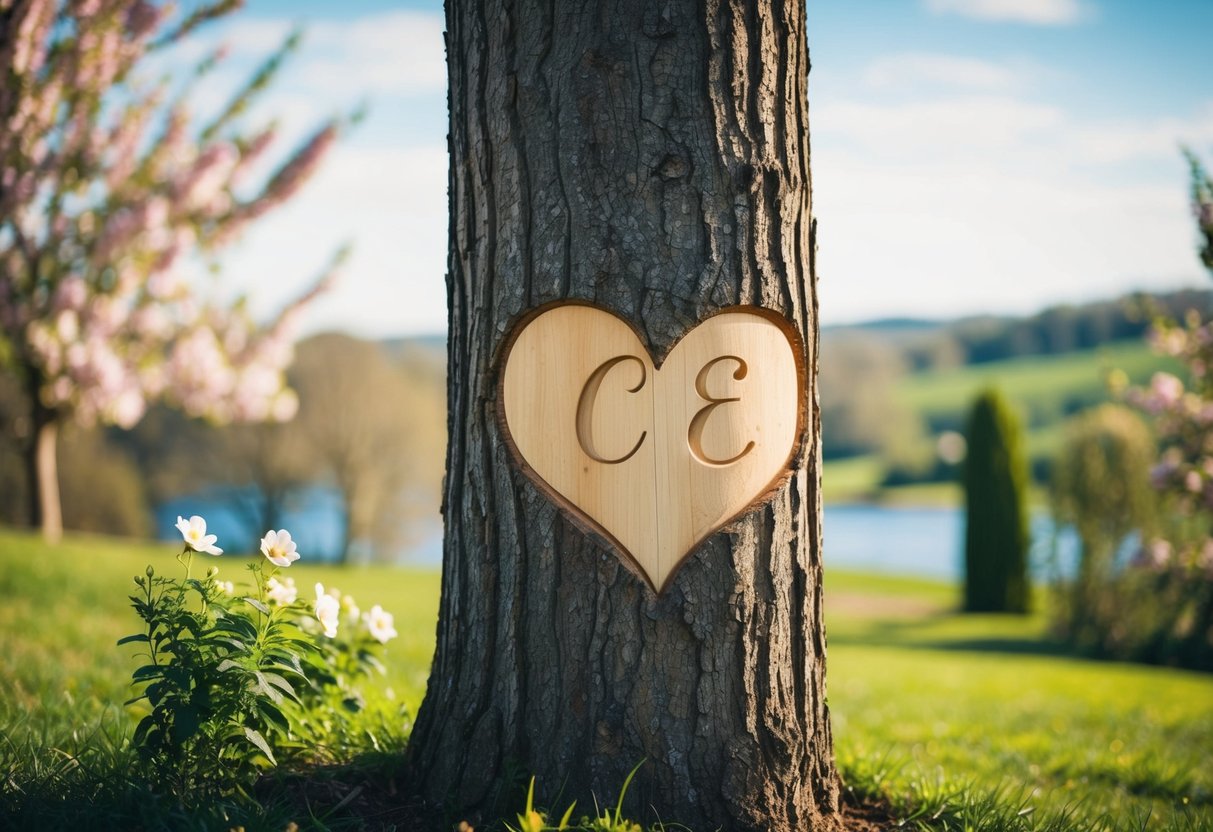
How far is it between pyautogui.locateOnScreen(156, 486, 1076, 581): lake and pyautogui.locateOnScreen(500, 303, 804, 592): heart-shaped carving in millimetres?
581

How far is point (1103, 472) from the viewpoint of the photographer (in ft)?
46.4

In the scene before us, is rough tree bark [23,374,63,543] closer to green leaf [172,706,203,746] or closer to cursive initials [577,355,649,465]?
green leaf [172,706,203,746]

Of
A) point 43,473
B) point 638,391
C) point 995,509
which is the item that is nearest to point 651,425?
point 638,391

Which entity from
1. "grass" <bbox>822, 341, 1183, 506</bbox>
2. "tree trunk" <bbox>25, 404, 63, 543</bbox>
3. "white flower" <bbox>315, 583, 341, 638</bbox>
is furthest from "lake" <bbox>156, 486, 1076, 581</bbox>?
"grass" <bbox>822, 341, 1183, 506</bbox>

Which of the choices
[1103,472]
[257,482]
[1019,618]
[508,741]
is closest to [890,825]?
[508,741]

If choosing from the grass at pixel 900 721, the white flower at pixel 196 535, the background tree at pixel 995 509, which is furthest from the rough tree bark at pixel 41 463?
the background tree at pixel 995 509

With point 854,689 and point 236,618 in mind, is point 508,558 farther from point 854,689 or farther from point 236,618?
point 854,689

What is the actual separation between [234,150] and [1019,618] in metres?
17.4

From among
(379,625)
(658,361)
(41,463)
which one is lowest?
(41,463)

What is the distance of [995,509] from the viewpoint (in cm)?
1919

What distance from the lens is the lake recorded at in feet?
60.3

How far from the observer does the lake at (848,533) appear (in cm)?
1839

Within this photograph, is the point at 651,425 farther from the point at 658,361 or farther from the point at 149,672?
the point at 149,672

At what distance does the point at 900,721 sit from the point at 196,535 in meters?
4.71
